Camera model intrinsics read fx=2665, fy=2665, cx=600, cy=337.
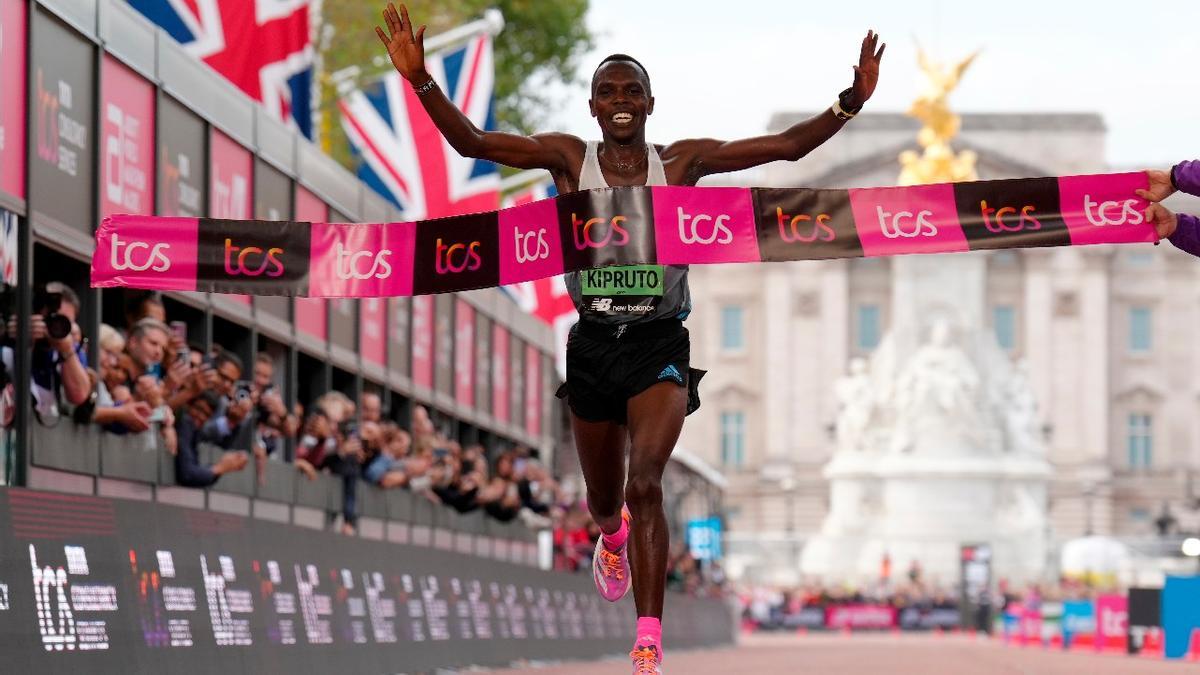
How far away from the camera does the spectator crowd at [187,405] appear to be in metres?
14.7

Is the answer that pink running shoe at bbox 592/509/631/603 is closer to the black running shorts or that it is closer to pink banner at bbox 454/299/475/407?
the black running shorts

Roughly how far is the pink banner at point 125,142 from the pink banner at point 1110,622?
24603 mm

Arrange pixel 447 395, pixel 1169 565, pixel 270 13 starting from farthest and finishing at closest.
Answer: pixel 1169 565
pixel 447 395
pixel 270 13

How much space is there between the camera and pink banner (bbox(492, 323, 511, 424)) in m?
37.1

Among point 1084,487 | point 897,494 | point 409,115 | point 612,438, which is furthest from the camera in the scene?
point 1084,487

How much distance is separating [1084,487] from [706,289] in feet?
70.5

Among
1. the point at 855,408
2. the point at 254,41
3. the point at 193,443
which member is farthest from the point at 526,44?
the point at 193,443

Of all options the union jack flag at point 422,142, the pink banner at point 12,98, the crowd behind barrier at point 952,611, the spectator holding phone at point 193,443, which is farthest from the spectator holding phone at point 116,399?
the crowd behind barrier at point 952,611

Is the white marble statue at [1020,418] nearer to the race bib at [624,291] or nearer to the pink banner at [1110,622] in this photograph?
the pink banner at [1110,622]

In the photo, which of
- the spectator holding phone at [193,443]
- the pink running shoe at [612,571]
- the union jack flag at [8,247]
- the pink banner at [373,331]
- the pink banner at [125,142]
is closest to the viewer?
the pink running shoe at [612,571]

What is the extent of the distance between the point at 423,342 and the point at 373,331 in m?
3.04

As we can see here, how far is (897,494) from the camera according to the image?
255 feet

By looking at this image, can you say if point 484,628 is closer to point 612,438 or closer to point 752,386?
point 612,438

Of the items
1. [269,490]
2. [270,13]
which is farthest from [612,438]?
[270,13]
